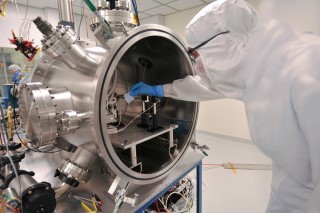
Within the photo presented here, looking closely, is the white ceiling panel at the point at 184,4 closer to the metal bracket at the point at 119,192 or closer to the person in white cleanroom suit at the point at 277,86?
the person in white cleanroom suit at the point at 277,86

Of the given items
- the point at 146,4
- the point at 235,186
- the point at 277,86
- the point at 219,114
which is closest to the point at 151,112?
the point at 277,86

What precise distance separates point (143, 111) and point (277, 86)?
0.65 meters

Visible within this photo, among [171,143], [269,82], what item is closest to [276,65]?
[269,82]

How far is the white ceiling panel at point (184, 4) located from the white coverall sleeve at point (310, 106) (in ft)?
9.62

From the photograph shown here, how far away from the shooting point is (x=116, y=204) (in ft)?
1.90

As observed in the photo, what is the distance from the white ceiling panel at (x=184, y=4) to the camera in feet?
9.63

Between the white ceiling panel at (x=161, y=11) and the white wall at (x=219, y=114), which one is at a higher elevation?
the white ceiling panel at (x=161, y=11)

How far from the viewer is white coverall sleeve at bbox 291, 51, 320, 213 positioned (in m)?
0.42

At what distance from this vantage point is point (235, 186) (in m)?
1.93

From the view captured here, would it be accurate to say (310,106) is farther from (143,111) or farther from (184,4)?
(184,4)

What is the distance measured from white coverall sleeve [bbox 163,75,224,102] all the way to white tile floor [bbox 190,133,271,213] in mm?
1180

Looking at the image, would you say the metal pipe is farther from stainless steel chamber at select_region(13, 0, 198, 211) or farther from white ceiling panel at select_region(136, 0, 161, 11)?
white ceiling panel at select_region(136, 0, 161, 11)

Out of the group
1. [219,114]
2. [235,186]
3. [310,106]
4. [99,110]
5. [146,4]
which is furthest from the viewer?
[219,114]

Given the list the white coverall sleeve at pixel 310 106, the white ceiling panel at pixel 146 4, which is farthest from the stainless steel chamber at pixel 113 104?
the white ceiling panel at pixel 146 4
